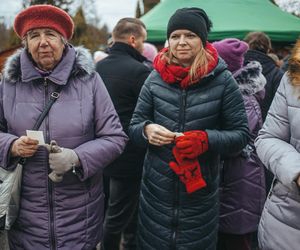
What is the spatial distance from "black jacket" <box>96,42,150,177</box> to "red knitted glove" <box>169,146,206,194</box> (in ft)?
3.30

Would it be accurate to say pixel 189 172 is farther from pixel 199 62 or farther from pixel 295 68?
pixel 295 68

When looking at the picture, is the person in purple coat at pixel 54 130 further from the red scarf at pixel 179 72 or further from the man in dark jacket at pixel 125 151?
the man in dark jacket at pixel 125 151

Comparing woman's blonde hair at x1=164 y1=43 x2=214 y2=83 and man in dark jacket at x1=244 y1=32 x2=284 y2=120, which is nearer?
woman's blonde hair at x1=164 y1=43 x2=214 y2=83

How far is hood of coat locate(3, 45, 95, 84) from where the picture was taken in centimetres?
212

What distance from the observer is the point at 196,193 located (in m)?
2.38

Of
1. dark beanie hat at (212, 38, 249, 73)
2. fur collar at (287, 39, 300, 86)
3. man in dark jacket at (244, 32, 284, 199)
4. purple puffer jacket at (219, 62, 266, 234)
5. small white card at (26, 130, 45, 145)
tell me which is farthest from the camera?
man in dark jacket at (244, 32, 284, 199)

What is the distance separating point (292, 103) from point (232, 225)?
4.57ft

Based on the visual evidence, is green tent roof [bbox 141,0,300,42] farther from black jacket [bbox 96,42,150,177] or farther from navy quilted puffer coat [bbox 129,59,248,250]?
→ navy quilted puffer coat [bbox 129,59,248,250]

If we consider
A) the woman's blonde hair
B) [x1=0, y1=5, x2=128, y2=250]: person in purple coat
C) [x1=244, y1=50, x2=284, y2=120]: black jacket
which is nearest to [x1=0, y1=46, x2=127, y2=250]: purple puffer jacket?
[x1=0, y1=5, x2=128, y2=250]: person in purple coat

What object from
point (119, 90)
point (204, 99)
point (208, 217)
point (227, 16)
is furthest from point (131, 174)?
point (227, 16)

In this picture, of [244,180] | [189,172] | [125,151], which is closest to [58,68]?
[189,172]

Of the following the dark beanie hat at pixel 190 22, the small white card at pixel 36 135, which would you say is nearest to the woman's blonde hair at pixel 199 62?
Answer: the dark beanie hat at pixel 190 22

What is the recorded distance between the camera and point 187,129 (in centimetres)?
232

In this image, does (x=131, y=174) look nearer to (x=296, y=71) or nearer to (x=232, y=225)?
(x=232, y=225)
